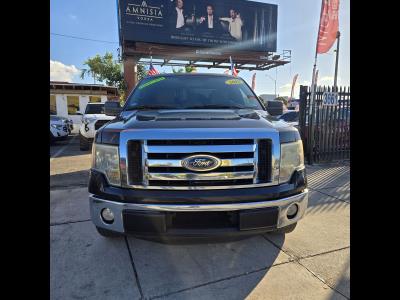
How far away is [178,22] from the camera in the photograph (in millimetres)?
20859

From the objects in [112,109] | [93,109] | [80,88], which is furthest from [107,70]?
[112,109]

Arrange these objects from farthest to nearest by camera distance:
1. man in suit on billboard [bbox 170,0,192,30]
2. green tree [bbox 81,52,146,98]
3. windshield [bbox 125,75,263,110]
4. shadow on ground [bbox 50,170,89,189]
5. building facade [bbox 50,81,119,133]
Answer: green tree [bbox 81,52,146,98] < man in suit on billboard [bbox 170,0,192,30] < building facade [bbox 50,81,119,133] < shadow on ground [bbox 50,170,89,189] < windshield [bbox 125,75,263,110]

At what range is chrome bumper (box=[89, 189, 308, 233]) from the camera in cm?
198

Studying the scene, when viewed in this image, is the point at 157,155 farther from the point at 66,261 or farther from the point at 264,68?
the point at 264,68

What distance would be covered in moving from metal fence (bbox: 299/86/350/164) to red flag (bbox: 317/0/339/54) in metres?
A: 2.35

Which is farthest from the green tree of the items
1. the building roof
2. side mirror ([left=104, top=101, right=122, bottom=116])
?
side mirror ([left=104, top=101, right=122, bottom=116])

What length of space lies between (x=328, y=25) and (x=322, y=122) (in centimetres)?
386

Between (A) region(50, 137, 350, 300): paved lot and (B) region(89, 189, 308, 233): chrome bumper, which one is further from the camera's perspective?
(A) region(50, 137, 350, 300): paved lot

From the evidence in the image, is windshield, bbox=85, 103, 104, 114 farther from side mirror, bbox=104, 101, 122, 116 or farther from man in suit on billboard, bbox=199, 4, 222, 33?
man in suit on billboard, bbox=199, 4, 222, 33

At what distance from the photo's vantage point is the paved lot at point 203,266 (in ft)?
6.98

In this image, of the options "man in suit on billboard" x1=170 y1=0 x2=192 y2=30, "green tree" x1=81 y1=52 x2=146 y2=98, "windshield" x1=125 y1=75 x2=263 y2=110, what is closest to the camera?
"windshield" x1=125 y1=75 x2=263 y2=110
